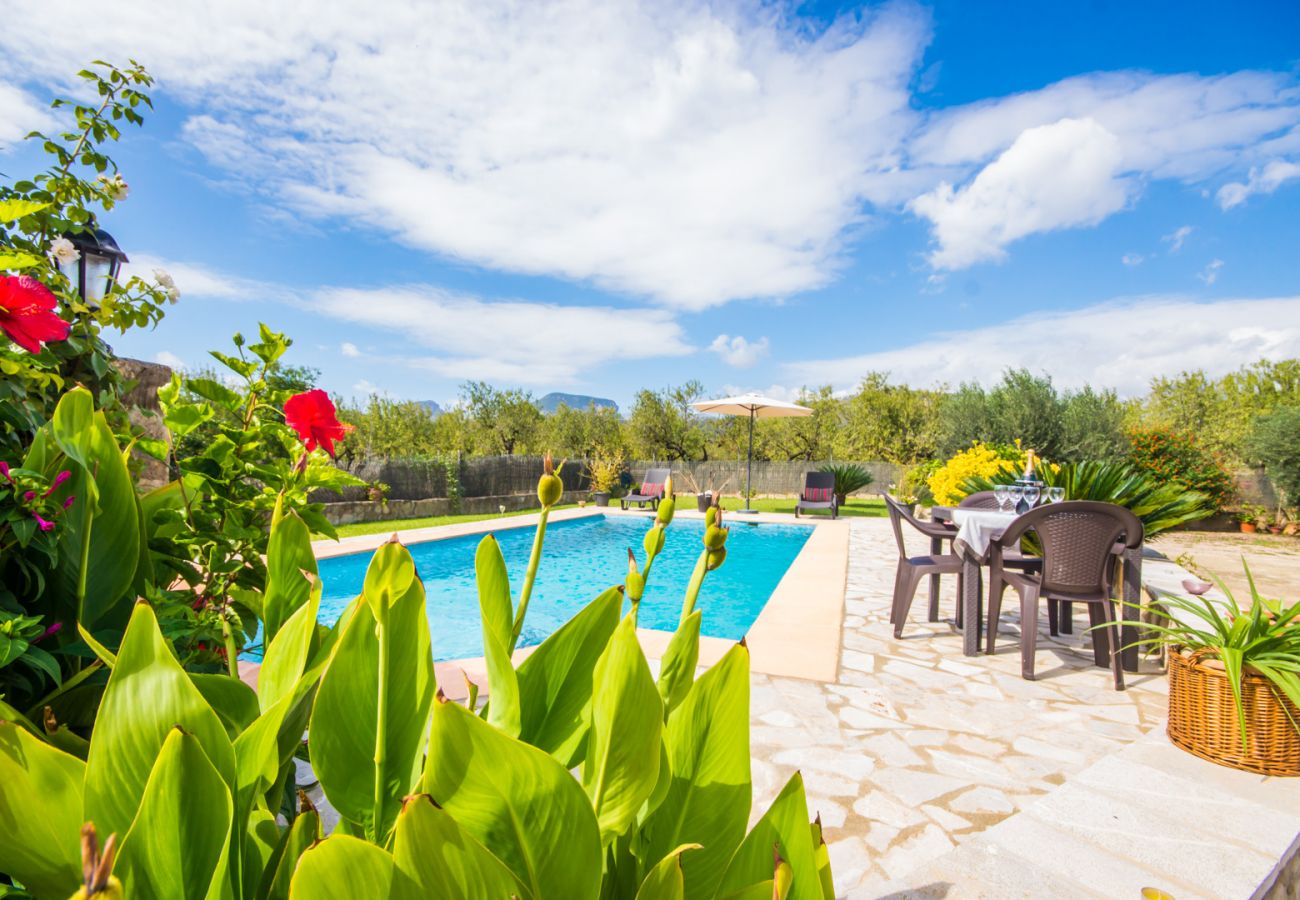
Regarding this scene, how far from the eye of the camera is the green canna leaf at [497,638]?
1.80 feet

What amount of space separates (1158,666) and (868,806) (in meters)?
2.85

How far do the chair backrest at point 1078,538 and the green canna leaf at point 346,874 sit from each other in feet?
12.5

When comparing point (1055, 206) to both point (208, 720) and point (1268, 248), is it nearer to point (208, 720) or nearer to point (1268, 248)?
point (1268, 248)

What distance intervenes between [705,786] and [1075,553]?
149 inches

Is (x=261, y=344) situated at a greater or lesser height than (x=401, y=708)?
greater

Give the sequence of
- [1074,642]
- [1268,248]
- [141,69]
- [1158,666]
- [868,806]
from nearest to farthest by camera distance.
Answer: [141,69] → [868,806] → [1158,666] → [1074,642] → [1268,248]

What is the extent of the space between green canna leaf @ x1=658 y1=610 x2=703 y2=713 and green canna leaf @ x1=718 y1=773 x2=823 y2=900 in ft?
0.48

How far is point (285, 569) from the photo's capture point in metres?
0.79

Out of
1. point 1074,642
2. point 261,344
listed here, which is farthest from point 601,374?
point 261,344

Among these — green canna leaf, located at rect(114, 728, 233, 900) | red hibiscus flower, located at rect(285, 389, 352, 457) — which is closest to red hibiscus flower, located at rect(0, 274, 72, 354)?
red hibiscus flower, located at rect(285, 389, 352, 457)

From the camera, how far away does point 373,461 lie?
13.2 meters

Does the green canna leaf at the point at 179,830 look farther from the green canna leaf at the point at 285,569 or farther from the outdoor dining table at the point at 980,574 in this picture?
the outdoor dining table at the point at 980,574

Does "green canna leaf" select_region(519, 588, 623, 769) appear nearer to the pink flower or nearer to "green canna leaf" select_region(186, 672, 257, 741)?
"green canna leaf" select_region(186, 672, 257, 741)

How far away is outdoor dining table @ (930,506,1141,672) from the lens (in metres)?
3.52
